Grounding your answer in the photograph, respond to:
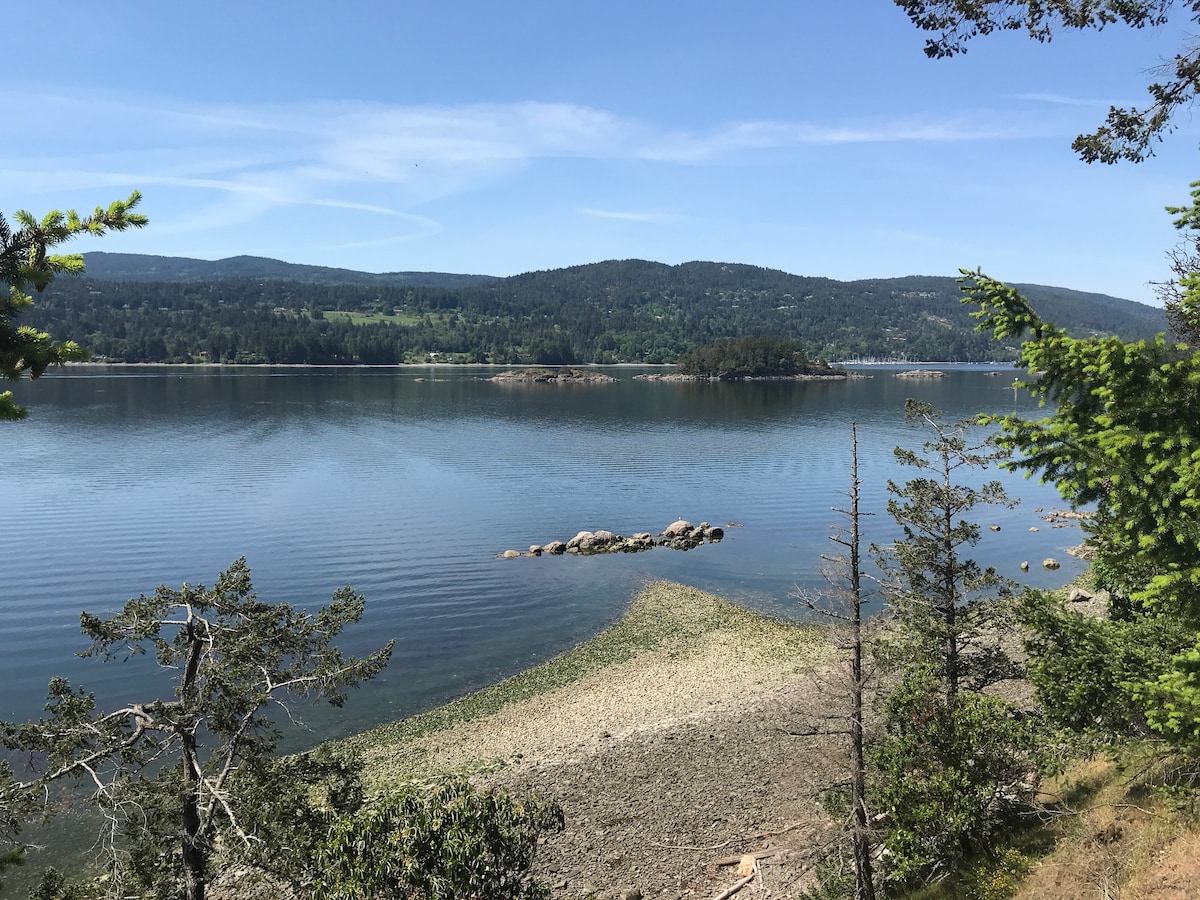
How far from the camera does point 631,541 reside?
55688 mm

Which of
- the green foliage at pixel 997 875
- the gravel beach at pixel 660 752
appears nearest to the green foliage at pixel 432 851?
the gravel beach at pixel 660 752

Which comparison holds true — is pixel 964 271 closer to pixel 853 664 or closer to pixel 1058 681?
pixel 1058 681

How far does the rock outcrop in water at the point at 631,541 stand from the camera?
53.6m

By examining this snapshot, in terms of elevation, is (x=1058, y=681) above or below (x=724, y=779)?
above

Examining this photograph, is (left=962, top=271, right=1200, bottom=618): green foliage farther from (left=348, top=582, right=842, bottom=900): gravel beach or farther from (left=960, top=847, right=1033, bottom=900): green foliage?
(left=348, top=582, right=842, bottom=900): gravel beach

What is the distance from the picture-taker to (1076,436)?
912 centimetres

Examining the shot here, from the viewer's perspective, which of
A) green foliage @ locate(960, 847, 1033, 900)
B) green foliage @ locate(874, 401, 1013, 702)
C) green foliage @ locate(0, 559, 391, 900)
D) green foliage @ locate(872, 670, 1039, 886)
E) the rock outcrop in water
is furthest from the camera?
the rock outcrop in water

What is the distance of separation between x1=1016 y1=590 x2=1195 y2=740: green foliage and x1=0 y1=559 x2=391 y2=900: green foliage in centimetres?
1217

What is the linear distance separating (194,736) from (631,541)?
43.9m

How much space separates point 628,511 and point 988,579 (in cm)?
4446

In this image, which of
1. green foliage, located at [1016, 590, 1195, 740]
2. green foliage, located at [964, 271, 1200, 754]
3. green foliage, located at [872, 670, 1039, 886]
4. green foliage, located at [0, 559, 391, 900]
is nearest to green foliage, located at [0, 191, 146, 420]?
green foliage, located at [0, 559, 391, 900]

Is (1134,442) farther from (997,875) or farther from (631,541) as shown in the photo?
(631,541)

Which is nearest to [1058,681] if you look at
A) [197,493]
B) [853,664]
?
[853,664]

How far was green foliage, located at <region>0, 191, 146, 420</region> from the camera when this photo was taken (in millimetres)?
7617
